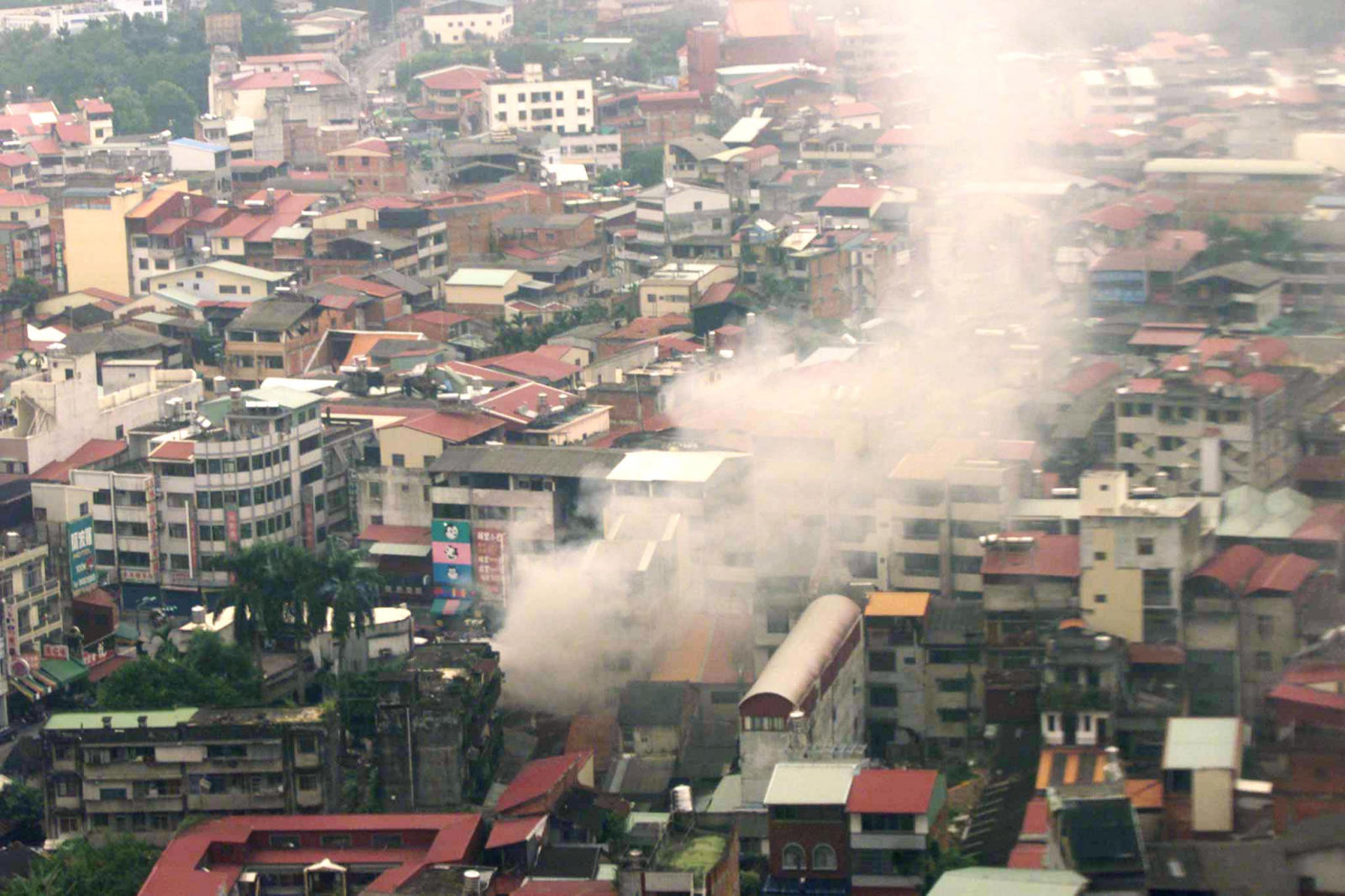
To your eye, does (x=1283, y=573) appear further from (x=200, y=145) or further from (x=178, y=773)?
(x=200, y=145)

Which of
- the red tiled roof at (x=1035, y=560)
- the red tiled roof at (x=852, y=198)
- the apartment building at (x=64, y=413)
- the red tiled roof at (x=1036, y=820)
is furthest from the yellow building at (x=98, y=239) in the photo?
the red tiled roof at (x=1036, y=820)

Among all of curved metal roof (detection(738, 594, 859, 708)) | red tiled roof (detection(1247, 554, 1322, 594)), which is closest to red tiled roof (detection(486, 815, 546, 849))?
curved metal roof (detection(738, 594, 859, 708))

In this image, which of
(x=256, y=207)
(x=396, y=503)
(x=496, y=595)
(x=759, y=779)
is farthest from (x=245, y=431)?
(x=256, y=207)

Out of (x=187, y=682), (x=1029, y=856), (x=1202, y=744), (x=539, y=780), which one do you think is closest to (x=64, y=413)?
(x=187, y=682)

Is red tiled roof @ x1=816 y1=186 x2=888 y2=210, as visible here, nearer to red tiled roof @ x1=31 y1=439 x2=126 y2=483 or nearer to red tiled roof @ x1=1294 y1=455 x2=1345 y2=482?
red tiled roof @ x1=31 y1=439 x2=126 y2=483

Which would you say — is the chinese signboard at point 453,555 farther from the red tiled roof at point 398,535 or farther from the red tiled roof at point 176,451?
the red tiled roof at point 176,451

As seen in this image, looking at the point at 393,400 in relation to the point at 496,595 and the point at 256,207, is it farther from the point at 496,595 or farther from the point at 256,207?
the point at 256,207
